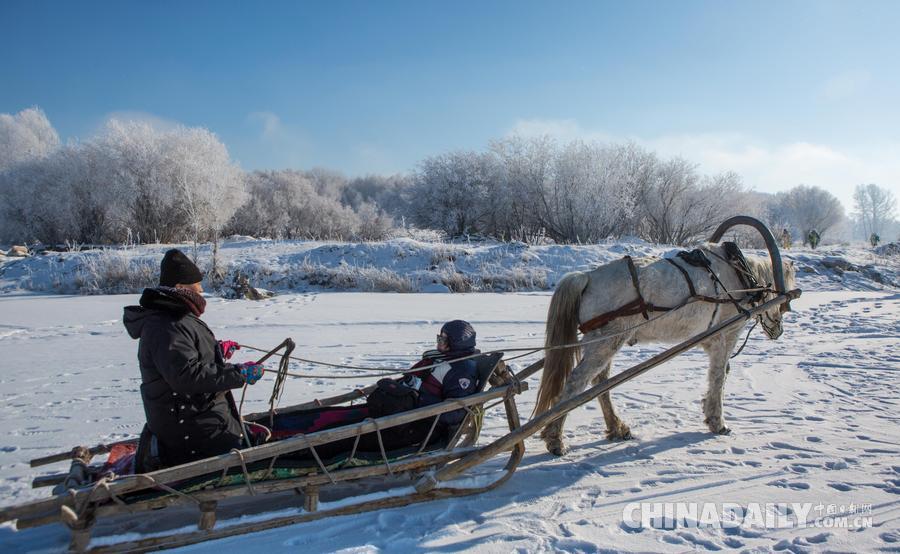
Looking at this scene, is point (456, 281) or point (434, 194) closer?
point (456, 281)

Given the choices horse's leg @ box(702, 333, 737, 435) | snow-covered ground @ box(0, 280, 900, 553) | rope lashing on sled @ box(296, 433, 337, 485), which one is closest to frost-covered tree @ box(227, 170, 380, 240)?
snow-covered ground @ box(0, 280, 900, 553)

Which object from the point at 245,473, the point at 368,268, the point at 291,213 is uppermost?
the point at 291,213

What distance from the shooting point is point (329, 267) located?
1466 cm

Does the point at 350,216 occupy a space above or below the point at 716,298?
above

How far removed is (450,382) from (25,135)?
144 feet

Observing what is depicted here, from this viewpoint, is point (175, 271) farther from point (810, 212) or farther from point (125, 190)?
point (810, 212)

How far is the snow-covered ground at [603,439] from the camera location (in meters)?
2.75

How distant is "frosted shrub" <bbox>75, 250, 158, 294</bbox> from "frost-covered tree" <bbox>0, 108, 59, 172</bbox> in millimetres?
24447

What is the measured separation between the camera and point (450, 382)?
3387 mm

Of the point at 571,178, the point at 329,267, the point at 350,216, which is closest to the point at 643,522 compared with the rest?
the point at 329,267

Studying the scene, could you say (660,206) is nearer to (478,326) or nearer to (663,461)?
(478,326)

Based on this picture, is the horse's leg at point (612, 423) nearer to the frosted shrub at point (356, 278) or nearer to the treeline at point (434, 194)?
the frosted shrub at point (356, 278)

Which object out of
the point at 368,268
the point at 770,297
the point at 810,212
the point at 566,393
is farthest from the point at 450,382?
the point at 810,212

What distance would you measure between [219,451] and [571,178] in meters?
20.4
